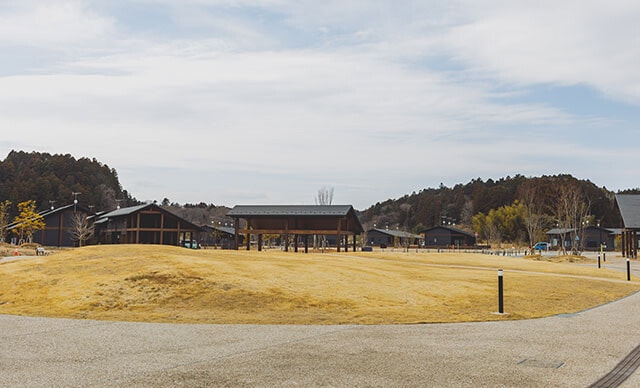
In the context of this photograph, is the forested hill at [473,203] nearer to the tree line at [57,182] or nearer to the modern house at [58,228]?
the tree line at [57,182]

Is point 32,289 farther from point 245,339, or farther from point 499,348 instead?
point 499,348

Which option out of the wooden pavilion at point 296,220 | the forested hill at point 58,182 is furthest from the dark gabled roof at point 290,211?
the forested hill at point 58,182

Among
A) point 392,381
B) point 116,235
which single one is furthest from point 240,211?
point 392,381

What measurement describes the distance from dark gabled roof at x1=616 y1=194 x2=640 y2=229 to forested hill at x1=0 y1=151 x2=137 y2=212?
86.5 meters

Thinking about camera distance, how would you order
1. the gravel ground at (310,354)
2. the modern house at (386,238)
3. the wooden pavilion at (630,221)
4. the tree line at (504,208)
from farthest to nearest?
the modern house at (386,238) < the tree line at (504,208) < the wooden pavilion at (630,221) < the gravel ground at (310,354)

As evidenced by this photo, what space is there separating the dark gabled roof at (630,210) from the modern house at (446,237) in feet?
135

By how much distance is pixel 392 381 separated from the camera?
21.8 ft

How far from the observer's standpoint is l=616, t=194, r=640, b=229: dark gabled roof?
5916 cm

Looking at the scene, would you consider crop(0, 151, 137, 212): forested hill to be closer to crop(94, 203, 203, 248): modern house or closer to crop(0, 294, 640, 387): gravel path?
crop(94, 203, 203, 248): modern house

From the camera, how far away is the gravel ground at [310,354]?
6.70 meters

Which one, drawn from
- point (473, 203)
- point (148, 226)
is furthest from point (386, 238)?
point (148, 226)

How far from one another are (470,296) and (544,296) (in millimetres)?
2687

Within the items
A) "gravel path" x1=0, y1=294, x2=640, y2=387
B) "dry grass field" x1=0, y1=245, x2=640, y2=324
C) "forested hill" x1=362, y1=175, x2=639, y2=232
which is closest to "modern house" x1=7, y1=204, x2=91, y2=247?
"dry grass field" x1=0, y1=245, x2=640, y2=324

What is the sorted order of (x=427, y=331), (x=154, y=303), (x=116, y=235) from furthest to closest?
(x=116, y=235) → (x=154, y=303) → (x=427, y=331)
